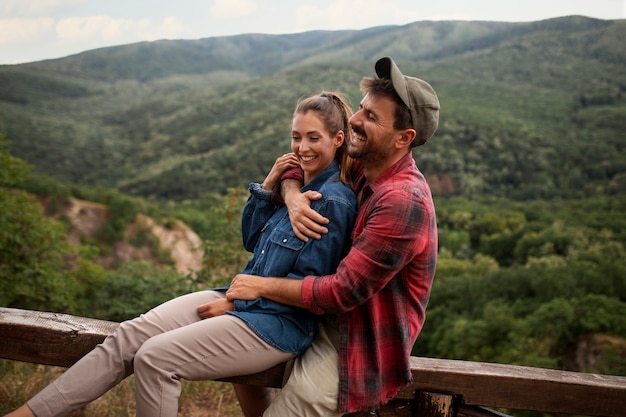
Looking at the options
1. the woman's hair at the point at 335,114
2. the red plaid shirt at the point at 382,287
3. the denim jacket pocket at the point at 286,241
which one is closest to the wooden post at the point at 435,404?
the red plaid shirt at the point at 382,287

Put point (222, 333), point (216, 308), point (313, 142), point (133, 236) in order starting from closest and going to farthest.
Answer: point (222, 333) < point (216, 308) < point (313, 142) < point (133, 236)

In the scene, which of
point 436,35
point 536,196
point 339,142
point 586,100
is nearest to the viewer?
point 339,142

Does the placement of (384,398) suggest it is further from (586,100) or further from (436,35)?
(436,35)

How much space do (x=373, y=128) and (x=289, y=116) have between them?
7051cm

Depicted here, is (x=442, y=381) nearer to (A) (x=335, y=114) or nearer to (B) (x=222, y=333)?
(B) (x=222, y=333)

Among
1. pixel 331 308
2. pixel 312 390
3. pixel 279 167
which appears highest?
pixel 279 167

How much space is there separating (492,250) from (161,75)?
95.2 m

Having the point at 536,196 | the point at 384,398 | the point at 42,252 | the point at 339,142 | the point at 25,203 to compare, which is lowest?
the point at 536,196

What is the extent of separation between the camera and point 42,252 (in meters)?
10.8

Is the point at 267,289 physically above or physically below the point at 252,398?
above

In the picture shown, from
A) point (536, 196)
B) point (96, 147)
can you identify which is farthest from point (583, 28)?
point (96, 147)

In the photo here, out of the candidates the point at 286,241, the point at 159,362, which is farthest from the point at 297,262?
the point at 159,362

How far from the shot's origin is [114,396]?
3.14m

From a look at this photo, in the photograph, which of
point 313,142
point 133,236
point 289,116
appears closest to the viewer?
point 313,142
